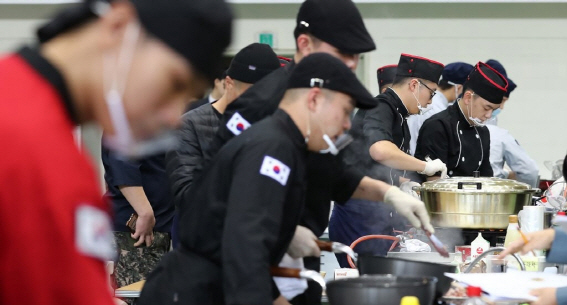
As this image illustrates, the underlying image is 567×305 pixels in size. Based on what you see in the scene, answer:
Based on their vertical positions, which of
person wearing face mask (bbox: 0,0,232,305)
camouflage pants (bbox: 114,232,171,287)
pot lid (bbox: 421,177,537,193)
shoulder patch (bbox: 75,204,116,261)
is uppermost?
person wearing face mask (bbox: 0,0,232,305)

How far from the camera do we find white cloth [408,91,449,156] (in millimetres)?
5422

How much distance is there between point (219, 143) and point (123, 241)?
1731mm

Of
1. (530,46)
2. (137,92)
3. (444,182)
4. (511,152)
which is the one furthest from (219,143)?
(530,46)

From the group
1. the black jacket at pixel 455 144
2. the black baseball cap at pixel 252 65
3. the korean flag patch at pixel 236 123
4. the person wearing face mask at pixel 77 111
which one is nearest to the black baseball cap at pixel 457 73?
the black jacket at pixel 455 144

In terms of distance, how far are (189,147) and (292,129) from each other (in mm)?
1375

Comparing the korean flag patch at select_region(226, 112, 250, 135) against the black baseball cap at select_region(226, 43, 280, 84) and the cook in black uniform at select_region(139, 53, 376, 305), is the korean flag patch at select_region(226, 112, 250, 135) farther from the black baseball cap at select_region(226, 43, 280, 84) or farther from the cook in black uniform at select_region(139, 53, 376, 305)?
the black baseball cap at select_region(226, 43, 280, 84)

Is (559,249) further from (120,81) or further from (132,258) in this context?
(132,258)

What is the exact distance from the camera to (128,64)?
0.91 m

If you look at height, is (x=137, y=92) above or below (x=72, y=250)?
above

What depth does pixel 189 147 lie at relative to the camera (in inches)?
130

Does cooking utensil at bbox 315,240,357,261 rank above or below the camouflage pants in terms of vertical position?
above

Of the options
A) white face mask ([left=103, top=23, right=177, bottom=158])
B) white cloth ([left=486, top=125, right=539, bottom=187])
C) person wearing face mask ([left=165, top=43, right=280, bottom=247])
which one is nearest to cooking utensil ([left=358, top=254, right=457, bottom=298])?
person wearing face mask ([left=165, top=43, right=280, bottom=247])

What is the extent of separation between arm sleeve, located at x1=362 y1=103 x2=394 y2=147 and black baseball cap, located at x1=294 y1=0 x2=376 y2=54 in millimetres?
1584

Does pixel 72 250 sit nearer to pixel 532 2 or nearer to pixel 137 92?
pixel 137 92
